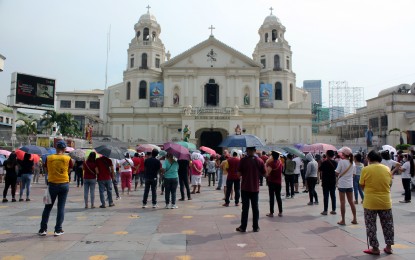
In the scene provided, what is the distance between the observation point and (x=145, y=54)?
164 ft

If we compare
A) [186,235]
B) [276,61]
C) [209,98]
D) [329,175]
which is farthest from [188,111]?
[186,235]

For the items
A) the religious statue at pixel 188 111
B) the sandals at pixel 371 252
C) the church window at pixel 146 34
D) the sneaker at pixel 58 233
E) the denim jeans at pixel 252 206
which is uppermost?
the church window at pixel 146 34

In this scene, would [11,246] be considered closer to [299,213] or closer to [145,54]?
[299,213]

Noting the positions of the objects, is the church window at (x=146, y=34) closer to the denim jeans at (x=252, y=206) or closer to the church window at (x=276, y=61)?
the church window at (x=276, y=61)

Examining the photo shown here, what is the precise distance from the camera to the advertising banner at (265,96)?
47.9m

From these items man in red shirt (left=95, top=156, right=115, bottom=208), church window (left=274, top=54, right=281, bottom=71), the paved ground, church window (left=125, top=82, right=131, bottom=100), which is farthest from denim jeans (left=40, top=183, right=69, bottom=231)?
church window (left=274, top=54, right=281, bottom=71)

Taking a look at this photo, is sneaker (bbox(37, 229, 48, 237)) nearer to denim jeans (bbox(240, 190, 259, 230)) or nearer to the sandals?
denim jeans (bbox(240, 190, 259, 230))

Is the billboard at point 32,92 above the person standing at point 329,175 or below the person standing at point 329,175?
above

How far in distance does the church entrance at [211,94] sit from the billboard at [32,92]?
1921 cm

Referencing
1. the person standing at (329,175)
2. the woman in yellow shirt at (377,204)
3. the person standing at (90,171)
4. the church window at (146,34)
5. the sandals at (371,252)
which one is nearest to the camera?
the sandals at (371,252)

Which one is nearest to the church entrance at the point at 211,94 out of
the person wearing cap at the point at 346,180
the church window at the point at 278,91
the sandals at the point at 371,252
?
the church window at the point at 278,91

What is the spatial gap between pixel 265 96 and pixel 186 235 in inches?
1650

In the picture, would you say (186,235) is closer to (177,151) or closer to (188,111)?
(177,151)

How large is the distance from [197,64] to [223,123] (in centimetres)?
973
